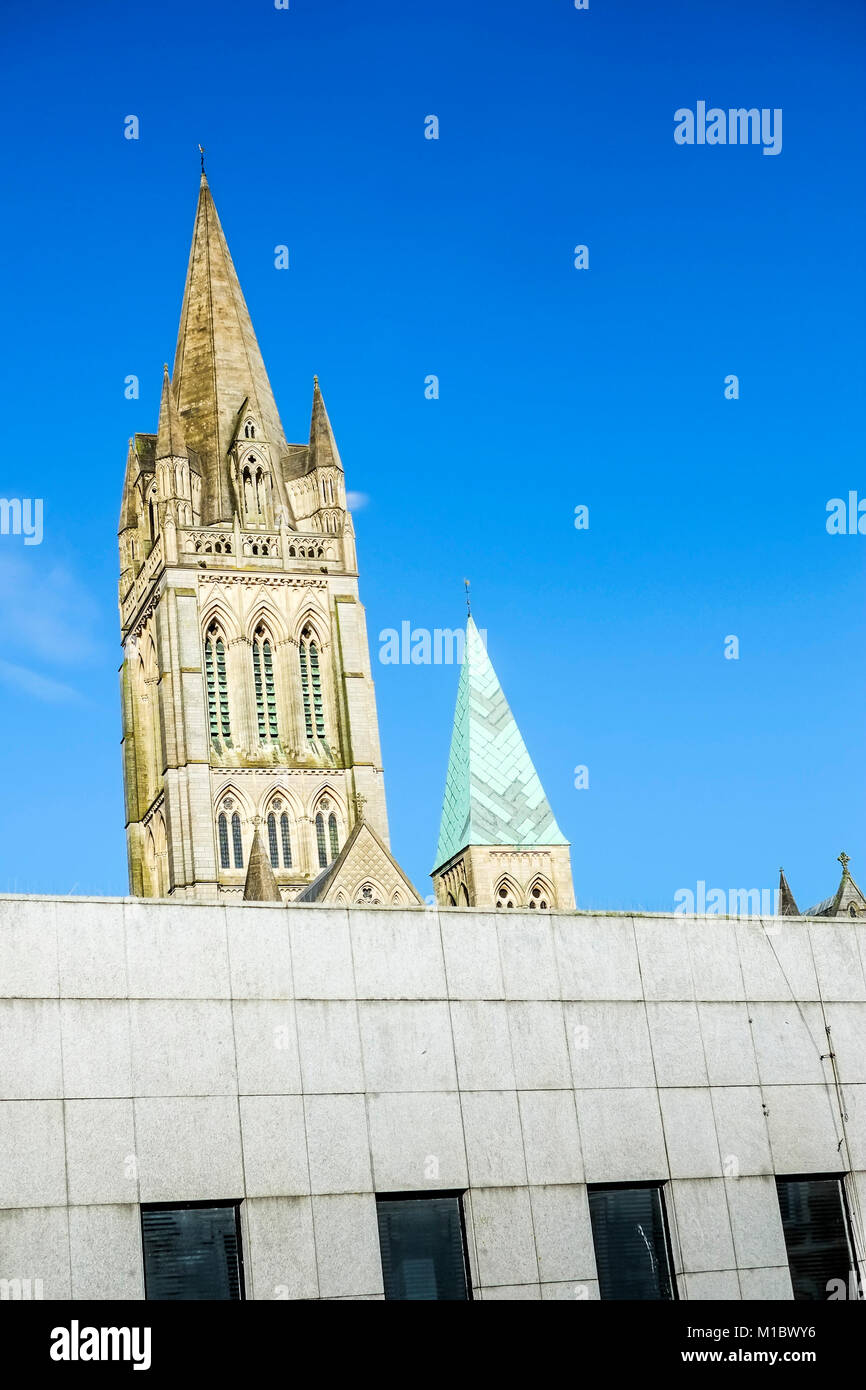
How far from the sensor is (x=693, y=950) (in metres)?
24.7

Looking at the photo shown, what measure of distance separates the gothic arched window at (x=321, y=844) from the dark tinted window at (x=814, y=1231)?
51.6 m

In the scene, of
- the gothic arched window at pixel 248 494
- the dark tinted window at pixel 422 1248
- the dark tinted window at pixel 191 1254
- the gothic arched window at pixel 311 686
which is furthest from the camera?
the gothic arched window at pixel 248 494

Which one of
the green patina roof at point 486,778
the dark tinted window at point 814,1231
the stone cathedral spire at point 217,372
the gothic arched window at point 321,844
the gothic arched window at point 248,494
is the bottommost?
the dark tinted window at point 814,1231

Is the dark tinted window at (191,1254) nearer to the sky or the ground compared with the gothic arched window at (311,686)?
nearer to the ground

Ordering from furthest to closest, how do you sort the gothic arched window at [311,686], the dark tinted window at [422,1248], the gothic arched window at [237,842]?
the gothic arched window at [311,686], the gothic arched window at [237,842], the dark tinted window at [422,1248]

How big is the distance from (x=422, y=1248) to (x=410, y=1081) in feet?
6.27

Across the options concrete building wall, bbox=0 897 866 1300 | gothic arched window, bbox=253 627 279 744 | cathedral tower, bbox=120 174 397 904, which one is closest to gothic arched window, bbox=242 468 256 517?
cathedral tower, bbox=120 174 397 904

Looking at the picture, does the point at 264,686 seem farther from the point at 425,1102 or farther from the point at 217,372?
the point at 425,1102

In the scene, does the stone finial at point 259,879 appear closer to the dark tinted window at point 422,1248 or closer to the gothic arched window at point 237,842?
the gothic arched window at point 237,842

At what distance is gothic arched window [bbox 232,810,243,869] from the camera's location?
73750mm

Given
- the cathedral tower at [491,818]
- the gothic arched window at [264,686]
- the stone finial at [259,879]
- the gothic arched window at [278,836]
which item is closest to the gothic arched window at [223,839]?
the gothic arched window at [278,836]

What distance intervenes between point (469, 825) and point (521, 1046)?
58.6 meters

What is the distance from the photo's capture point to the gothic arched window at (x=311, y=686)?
77.8 metres
